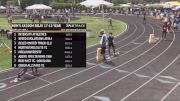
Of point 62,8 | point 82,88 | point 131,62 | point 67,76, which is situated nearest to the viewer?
point 82,88

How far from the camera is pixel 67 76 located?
74.4 ft

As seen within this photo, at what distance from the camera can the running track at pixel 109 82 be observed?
736 inches

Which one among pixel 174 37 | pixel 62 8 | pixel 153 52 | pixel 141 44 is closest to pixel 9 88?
pixel 153 52

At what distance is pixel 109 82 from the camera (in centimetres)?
2128

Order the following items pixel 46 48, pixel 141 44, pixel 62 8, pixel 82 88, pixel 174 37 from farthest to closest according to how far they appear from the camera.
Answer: pixel 62 8 < pixel 174 37 < pixel 141 44 < pixel 82 88 < pixel 46 48

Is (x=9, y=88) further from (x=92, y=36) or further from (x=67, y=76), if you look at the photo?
(x=92, y=36)

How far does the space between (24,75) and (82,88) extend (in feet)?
13.2
